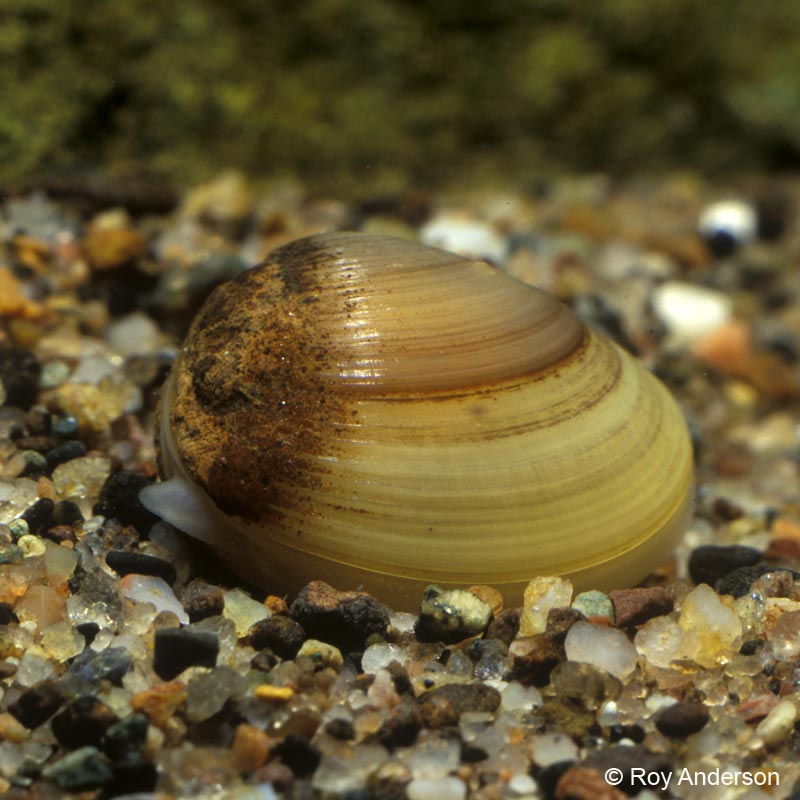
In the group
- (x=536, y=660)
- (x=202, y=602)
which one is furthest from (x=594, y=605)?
(x=202, y=602)

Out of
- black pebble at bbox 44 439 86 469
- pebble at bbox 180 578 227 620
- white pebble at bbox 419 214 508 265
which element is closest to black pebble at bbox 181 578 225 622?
pebble at bbox 180 578 227 620

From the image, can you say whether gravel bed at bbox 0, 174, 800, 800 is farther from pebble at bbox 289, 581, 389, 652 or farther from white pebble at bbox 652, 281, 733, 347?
white pebble at bbox 652, 281, 733, 347

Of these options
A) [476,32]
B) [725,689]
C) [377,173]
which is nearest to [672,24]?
[476,32]

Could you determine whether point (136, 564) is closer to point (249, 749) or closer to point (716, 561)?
point (249, 749)

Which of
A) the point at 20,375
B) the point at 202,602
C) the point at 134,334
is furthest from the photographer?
the point at 134,334

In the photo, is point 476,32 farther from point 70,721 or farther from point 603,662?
point 70,721

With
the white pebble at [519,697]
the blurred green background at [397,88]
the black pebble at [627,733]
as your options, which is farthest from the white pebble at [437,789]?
the blurred green background at [397,88]

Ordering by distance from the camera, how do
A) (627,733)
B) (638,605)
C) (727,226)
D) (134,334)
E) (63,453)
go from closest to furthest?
Result: (627,733), (638,605), (63,453), (134,334), (727,226)

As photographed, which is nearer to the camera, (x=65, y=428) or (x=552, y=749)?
(x=552, y=749)
